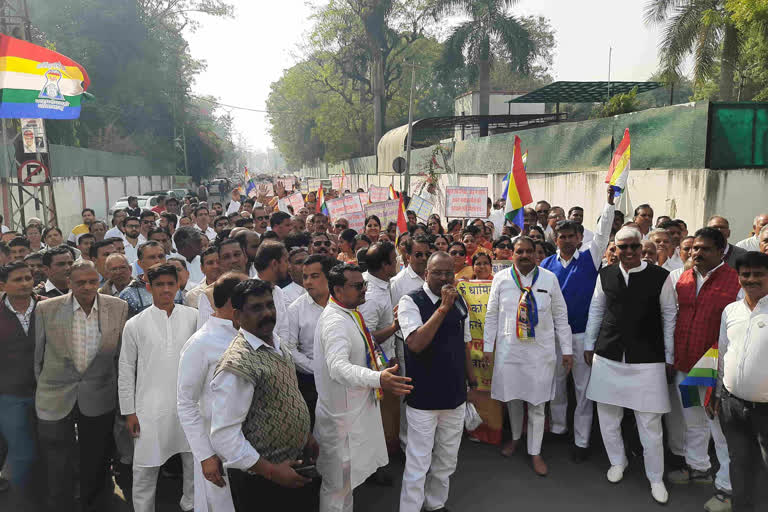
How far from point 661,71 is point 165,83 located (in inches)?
1118

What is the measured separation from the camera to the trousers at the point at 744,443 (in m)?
3.63

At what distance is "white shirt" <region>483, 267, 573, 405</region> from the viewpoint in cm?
482

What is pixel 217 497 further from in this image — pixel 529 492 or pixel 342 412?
pixel 529 492

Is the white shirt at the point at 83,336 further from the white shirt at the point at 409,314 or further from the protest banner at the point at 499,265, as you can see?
the protest banner at the point at 499,265

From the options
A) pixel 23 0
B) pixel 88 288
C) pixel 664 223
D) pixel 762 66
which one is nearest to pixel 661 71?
pixel 762 66

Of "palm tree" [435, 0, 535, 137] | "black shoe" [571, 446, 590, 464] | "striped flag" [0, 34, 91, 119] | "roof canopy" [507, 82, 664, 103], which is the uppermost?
"palm tree" [435, 0, 535, 137]

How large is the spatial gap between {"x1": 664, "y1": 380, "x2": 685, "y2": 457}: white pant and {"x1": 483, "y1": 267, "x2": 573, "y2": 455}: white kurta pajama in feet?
2.88

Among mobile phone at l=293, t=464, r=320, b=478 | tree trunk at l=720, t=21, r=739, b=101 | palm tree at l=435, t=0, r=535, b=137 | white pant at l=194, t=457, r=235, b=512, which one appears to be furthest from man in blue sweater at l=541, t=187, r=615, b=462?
palm tree at l=435, t=0, r=535, b=137

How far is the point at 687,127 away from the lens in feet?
31.0

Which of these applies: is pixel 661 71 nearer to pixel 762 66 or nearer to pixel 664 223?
pixel 762 66

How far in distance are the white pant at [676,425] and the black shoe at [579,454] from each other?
2.18 ft

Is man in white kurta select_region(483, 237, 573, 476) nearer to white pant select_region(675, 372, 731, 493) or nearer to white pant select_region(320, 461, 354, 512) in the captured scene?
white pant select_region(675, 372, 731, 493)

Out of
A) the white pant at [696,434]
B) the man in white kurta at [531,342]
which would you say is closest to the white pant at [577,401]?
the man in white kurta at [531,342]

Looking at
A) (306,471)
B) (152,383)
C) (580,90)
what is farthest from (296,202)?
(580,90)
